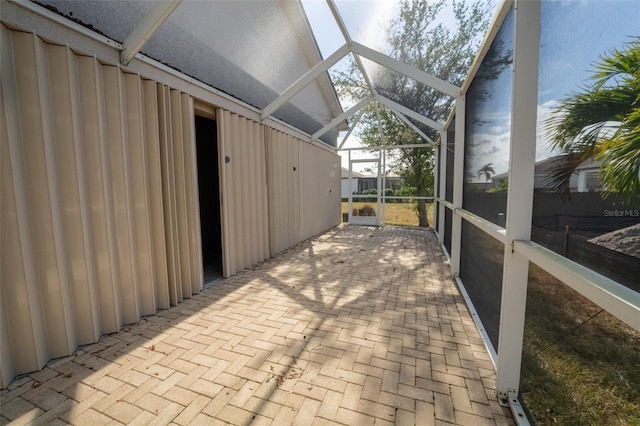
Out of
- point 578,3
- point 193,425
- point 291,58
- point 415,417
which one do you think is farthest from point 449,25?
point 193,425

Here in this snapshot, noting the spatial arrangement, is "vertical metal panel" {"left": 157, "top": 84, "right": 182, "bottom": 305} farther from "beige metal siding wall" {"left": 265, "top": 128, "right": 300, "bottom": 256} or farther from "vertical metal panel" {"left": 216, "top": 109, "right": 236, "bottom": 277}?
"beige metal siding wall" {"left": 265, "top": 128, "right": 300, "bottom": 256}

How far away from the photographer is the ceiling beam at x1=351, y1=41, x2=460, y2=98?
383 centimetres

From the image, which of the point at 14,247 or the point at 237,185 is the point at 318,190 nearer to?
the point at 237,185

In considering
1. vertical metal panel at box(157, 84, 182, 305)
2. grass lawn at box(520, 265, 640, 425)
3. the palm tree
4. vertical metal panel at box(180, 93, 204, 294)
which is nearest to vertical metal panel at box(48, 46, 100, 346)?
vertical metal panel at box(157, 84, 182, 305)

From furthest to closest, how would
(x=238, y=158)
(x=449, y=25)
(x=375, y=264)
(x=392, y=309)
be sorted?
1. (x=449, y=25)
2. (x=375, y=264)
3. (x=238, y=158)
4. (x=392, y=309)

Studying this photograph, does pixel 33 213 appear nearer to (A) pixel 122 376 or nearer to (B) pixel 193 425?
(A) pixel 122 376

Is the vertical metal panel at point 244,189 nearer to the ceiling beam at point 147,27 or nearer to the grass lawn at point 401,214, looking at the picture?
the ceiling beam at point 147,27

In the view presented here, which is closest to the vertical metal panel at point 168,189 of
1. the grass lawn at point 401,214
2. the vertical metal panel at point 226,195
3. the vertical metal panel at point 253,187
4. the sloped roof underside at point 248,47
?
the sloped roof underside at point 248,47

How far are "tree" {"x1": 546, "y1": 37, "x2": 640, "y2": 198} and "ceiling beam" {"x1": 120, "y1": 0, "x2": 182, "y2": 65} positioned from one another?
2.98m

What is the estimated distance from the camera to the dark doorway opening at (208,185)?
20.5 feet

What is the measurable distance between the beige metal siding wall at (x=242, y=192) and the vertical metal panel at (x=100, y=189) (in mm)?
1689

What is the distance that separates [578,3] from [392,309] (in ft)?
9.48

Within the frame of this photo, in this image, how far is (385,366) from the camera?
6.97 ft

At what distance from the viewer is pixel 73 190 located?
2273 mm
